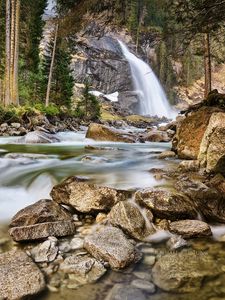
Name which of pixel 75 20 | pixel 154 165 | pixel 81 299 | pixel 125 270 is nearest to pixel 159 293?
pixel 125 270

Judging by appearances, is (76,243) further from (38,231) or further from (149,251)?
(149,251)

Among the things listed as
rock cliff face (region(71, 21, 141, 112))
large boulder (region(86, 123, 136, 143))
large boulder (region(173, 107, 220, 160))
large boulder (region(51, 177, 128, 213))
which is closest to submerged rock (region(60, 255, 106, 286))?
large boulder (region(51, 177, 128, 213))

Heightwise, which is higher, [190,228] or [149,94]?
[149,94]

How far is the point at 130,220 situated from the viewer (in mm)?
4777

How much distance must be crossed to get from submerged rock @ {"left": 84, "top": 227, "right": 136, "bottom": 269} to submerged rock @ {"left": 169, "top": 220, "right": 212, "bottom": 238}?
2.80 feet

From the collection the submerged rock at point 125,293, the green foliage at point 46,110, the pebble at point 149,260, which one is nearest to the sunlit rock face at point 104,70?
the green foliage at point 46,110

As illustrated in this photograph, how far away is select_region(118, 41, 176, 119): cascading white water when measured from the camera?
166 feet

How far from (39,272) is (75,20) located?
695 centimetres

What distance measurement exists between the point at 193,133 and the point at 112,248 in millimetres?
6088

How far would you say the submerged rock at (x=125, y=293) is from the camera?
3.32 metres

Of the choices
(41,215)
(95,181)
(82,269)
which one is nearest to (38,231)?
(41,215)

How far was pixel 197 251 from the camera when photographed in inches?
170

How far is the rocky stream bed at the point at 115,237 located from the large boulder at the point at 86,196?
0.02 metres

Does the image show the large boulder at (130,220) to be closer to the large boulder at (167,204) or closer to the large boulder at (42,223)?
the large boulder at (167,204)
